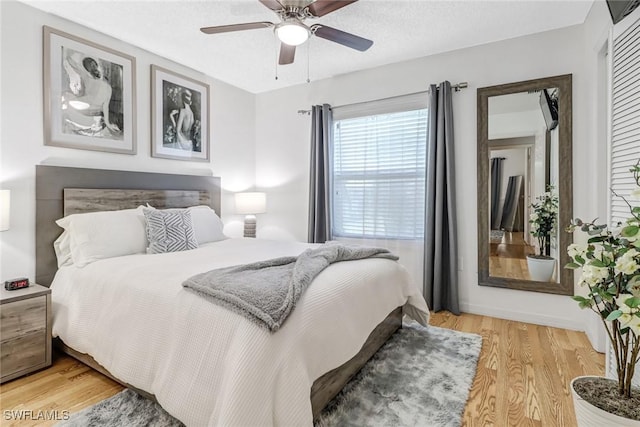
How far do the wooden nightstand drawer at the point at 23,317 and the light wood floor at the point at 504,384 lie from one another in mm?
295

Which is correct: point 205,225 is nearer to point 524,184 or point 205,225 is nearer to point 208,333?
point 208,333

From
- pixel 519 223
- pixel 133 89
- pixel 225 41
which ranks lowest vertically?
pixel 519 223

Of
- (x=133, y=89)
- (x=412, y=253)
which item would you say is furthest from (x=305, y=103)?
(x=412, y=253)

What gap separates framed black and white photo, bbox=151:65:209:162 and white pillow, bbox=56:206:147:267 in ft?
3.18

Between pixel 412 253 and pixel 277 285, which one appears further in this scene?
pixel 412 253

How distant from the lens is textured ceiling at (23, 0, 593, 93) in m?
2.51

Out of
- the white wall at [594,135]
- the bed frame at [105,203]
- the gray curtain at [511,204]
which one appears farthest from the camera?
the gray curtain at [511,204]

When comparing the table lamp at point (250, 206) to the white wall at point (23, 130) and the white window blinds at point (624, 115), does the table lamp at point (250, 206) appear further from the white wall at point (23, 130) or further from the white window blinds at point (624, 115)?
the white window blinds at point (624, 115)

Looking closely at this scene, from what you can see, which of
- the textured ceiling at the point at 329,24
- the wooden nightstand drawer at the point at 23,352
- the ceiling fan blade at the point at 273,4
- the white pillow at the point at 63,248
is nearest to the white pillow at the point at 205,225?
the white pillow at the point at 63,248

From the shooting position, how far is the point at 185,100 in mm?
3641

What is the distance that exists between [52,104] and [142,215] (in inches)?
42.7

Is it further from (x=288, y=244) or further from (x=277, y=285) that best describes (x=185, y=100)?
(x=277, y=285)

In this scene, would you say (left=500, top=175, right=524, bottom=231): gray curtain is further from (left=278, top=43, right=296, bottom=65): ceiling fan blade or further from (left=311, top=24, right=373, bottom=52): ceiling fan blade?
(left=278, top=43, right=296, bottom=65): ceiling fan blade

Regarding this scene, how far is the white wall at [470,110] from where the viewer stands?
9.06ft
